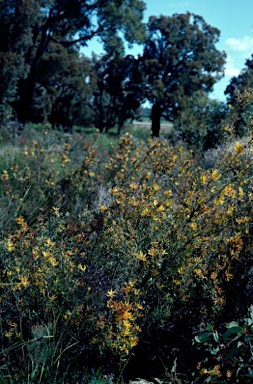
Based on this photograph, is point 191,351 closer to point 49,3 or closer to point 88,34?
point 49,3

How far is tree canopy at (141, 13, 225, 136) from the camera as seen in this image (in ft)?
121

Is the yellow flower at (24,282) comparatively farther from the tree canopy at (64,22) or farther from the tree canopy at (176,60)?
the tree canopy at (176,60)

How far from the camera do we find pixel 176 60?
37938 mm

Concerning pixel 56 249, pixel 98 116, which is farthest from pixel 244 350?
pixel 98 116

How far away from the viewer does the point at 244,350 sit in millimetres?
2752

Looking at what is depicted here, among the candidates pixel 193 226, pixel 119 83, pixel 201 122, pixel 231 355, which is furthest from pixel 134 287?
pixel 119 83

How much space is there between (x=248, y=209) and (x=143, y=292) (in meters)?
0.98

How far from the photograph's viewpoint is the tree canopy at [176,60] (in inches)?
1457

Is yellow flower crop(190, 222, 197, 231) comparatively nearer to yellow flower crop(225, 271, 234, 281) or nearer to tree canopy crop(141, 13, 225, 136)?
yellow flower crop(225, 271, 234, 281)

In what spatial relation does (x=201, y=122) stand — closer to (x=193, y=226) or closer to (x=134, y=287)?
(x=193, y=226)

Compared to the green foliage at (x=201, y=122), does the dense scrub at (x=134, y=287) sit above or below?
below

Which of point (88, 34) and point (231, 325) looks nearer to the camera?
point (231, 325)

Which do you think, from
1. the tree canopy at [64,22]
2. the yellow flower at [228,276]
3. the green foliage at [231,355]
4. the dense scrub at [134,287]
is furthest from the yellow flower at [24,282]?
the tree canopy at [64,22]

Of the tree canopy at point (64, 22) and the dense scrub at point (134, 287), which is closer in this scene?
the dense scrub at point (134, 287)
